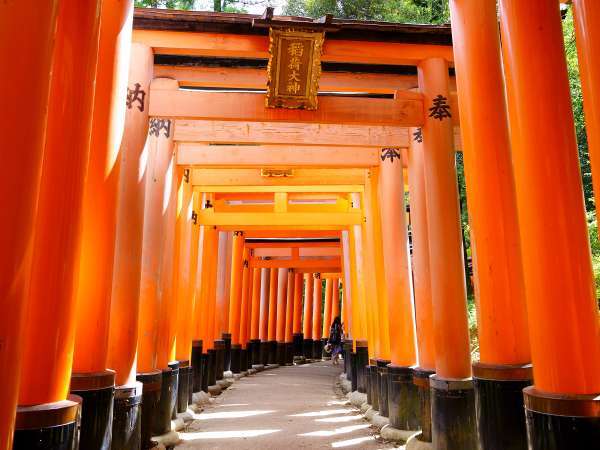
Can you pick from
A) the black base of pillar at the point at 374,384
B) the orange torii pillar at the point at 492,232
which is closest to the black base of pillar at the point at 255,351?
the black base of pillar at the point at 374,384

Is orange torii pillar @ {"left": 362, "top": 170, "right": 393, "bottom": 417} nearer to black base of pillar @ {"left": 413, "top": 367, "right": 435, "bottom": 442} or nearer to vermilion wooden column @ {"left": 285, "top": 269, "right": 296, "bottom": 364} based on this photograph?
black base of pillar @ {"left": 413, "top": 367, "right": 435, "bottom": 442}

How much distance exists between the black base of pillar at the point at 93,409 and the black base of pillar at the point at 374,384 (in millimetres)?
5628

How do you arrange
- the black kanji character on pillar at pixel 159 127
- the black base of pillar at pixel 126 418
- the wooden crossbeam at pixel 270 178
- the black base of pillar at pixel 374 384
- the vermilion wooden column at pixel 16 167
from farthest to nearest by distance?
the wooden crossbeam at pixel 270 178 → the black base of pillar at pixel 374 384 → the black kanji character on pillar at pixel 159 127 → the black base of pillar at pixel 126 418 → the vermilion wooden column at pixel 16 167

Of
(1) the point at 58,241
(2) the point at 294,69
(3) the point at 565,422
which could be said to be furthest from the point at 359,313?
(1) the point at 58,241

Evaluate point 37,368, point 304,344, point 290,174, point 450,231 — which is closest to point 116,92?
point 37,368

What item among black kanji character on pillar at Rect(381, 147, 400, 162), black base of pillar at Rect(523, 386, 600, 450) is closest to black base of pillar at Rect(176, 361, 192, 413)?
black kanji character on pillar at Rect(381, 147, 400, 162)

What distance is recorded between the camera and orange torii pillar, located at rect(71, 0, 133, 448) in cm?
370

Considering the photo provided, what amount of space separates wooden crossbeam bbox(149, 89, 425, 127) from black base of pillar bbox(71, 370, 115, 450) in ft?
10.2

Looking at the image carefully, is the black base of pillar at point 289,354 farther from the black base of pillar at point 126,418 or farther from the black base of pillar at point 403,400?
the black base of pillar at point 126,418

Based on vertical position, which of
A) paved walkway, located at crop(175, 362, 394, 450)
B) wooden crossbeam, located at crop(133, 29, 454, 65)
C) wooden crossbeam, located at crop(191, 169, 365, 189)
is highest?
wooden crossbeam, located at crop(133, 29, 454, 65)

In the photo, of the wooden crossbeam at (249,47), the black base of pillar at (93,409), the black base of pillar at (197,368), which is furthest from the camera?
the black base of pillar at (197,368)

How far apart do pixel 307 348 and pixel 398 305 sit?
1633 cm

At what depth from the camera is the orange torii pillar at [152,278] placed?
5855mm

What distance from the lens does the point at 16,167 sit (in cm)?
194
